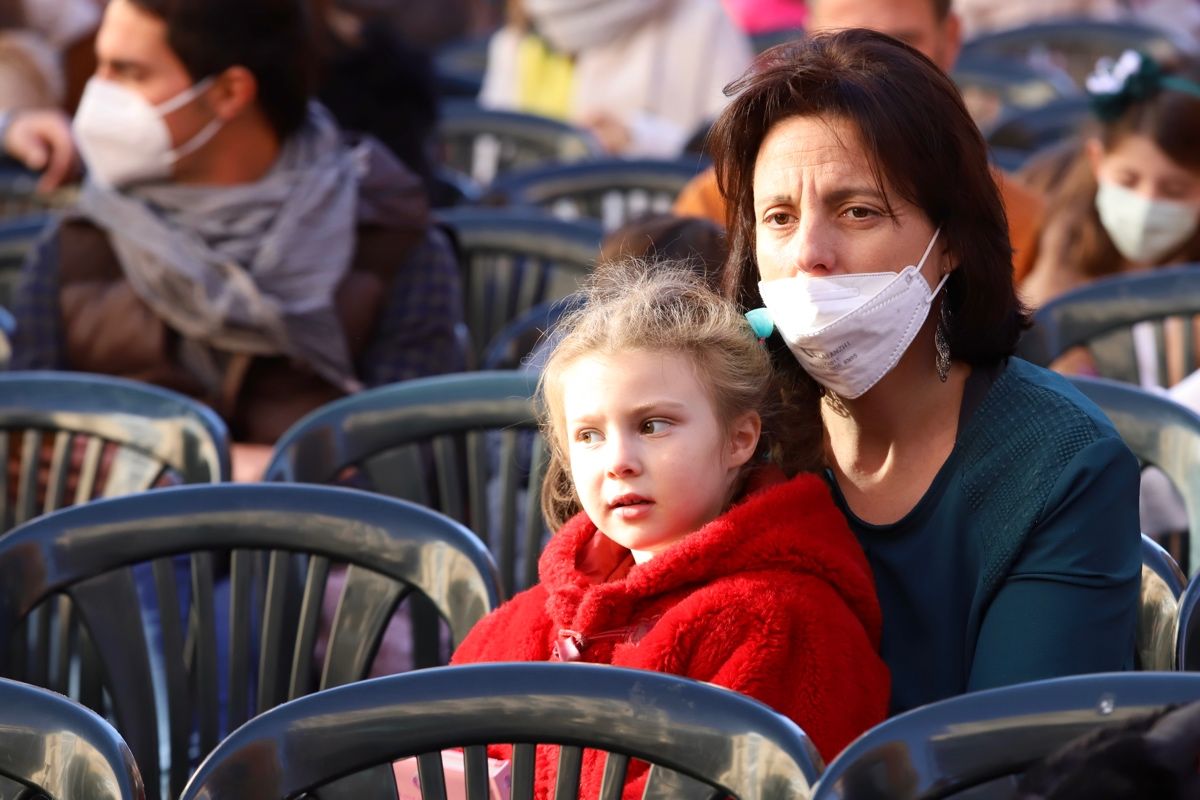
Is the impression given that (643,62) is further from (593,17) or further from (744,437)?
(744,437)

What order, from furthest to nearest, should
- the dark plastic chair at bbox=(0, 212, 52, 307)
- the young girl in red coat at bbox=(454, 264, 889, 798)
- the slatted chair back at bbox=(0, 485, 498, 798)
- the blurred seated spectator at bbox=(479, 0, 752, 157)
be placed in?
the blurred seated spectator at bbox=(479, 0, 752, 157) < the dark plastic chair at bbox=(0, 212, 52, 307) < the slatted chair back at bbox=(0, 485, 498, 798) < the young girl in red coat at bbox=(454, 264, 889, 798)

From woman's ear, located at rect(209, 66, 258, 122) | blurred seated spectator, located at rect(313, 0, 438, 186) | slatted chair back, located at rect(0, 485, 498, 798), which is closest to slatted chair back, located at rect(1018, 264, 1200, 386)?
slatted chair back, located at rect(0, 485, 498, 798)

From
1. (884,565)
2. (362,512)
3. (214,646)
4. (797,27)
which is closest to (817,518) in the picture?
(884,565)

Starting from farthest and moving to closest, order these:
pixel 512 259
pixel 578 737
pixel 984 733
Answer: pixel 512 259, pixel 578 737, pixel 984 733

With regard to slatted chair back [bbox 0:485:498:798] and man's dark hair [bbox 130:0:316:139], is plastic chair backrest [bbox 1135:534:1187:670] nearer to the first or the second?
slatted chair back [bbox 0:485:498:798]

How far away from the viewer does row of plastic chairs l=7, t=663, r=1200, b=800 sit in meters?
1.64

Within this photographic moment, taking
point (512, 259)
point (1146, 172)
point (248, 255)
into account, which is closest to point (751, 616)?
point (248, 255)

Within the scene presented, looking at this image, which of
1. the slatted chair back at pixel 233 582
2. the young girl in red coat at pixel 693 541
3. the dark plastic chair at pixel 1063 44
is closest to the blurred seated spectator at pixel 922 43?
the slatted chair back at pixel 233 582

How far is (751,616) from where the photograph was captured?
1.98 m

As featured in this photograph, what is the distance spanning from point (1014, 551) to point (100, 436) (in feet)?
5.46

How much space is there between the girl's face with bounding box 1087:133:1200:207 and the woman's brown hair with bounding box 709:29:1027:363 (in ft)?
6.55

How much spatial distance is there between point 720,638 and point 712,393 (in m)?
0.29

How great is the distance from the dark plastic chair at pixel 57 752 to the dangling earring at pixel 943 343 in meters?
1.04

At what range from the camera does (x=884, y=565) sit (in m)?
2.17
